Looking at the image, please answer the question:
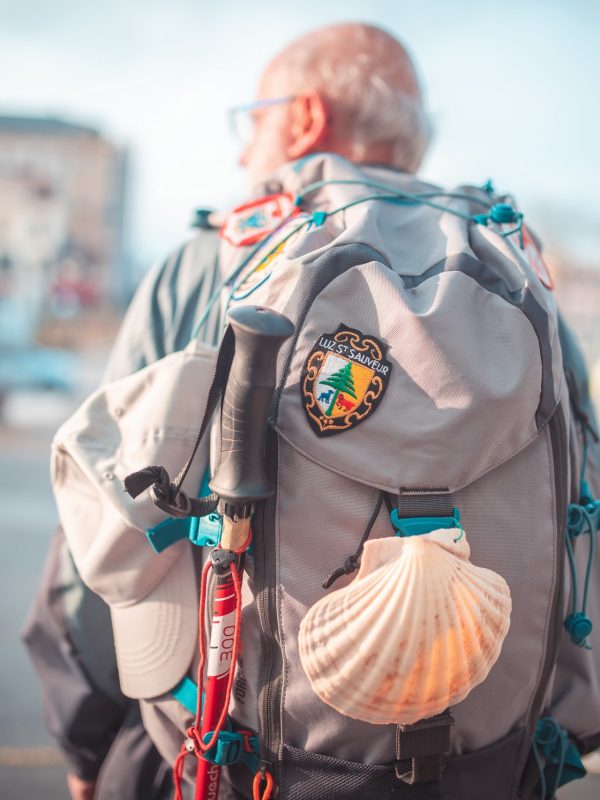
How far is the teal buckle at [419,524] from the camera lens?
3.16 ft

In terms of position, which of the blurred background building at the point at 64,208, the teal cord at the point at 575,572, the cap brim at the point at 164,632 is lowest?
the blurred background building at the point at 64,208

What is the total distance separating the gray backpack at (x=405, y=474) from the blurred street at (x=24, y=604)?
1.45 metres

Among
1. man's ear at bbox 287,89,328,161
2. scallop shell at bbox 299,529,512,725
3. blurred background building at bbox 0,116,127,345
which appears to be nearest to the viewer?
scallop shell at bbox 299,529,512,725

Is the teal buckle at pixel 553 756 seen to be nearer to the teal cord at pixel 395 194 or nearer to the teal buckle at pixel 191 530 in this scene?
the teal buckle at pixel 191 530

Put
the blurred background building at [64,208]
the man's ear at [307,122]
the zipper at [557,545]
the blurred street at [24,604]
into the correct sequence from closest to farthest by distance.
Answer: the zipper at [557,545] → the man's ear at [307,122] → the blurred street at [24,604] → the blurred background building at [64,208]

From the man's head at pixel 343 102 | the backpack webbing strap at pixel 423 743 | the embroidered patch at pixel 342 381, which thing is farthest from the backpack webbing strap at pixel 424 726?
the man's head at pixel 343 102

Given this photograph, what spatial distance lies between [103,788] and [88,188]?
25.4 metres

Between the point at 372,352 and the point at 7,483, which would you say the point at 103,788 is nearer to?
the point at 372,352

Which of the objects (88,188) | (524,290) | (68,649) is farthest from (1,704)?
(88,188)

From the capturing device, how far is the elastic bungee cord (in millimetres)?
1182

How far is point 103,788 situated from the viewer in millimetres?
1315

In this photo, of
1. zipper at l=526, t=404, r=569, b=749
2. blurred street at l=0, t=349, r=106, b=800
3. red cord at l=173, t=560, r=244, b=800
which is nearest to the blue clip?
zipper at l=526, t=404, r=569, b=749

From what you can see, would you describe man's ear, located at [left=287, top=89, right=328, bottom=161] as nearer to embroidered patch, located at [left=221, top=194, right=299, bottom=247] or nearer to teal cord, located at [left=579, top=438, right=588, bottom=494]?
embroidered patch, located at [left=221, top=194, right=299, bottom=247]

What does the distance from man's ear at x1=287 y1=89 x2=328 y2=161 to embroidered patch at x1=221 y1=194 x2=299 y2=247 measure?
222 mm
